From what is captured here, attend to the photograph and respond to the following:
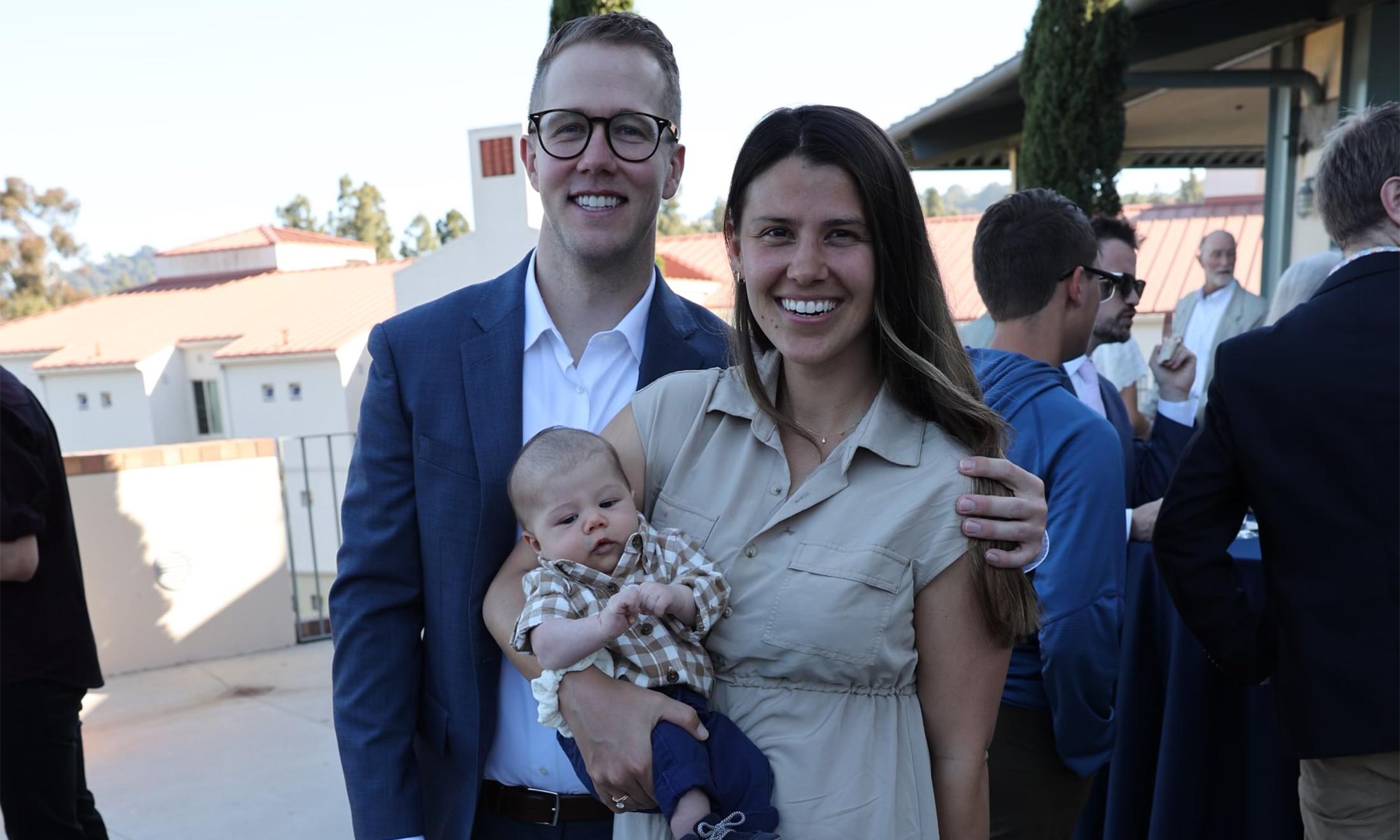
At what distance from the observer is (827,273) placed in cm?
155

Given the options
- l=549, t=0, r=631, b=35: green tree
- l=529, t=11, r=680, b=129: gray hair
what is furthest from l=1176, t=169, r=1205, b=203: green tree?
l=529, t=11, r=680, b=129: gray hair

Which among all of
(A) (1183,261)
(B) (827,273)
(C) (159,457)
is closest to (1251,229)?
(A) (1183,261)

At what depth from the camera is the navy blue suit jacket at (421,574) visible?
1.77 m

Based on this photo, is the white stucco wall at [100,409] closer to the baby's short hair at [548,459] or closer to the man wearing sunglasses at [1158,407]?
the man wearing sunglasses at [1158,407]

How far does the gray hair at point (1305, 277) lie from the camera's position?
3260 millimetres

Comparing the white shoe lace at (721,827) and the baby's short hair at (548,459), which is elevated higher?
the baby's short hair at (548,459)

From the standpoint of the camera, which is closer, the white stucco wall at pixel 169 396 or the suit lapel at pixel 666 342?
the suit lapel at pixel 666 342

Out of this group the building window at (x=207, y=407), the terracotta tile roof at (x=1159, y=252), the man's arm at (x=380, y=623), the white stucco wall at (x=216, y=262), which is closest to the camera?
the man's arm at (x=380, y=623)

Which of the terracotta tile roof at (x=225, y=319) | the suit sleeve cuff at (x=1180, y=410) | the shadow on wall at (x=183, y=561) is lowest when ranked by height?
the terracotta tile roof at (x=225, y=319)

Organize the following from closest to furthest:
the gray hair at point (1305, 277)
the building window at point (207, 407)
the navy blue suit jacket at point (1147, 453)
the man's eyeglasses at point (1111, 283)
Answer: the man's eyeglasses at point (1111, 283) < the gray hair at point (1305, 277) < the navy blue suit jacket at point (1147, 453) < the building window at point (207, 407)

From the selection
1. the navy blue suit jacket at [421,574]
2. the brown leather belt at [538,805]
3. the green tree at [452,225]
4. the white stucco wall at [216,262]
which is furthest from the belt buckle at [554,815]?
the green tree at [452,225]

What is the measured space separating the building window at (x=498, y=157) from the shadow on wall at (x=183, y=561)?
12.4m

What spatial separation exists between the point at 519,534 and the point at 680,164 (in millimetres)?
848

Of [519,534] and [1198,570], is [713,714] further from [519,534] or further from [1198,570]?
[1198,570]
